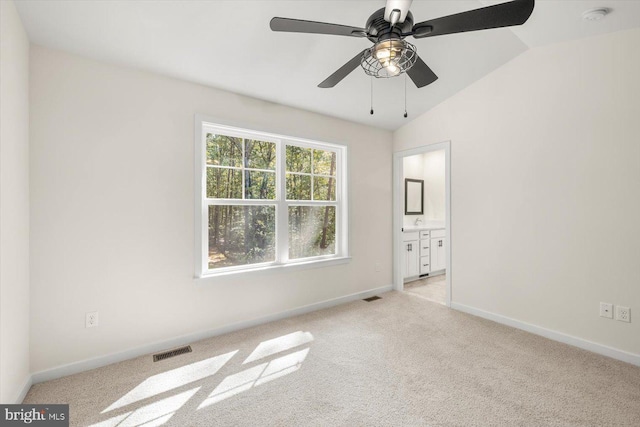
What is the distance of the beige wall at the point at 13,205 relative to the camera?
167cm

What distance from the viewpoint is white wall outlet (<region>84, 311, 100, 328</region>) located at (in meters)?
2.31

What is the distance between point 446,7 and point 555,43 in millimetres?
1309

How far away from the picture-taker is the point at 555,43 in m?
2.77

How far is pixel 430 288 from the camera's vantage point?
180 inches

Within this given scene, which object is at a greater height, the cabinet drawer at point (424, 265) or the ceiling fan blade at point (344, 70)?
the ceiling fan blade at point (344, 70)

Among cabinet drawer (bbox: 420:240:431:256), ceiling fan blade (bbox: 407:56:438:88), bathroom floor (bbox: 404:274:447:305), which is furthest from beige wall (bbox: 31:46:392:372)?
cabinet drawer (bbox: 420:240:431:256)

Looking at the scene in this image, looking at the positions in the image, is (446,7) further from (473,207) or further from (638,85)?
(473,207)

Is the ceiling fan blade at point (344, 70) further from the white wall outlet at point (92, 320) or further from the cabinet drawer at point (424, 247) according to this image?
the cabinet drawer at point (424, 247)

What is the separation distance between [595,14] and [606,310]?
7.75 ft

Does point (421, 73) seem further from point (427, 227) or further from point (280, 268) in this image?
point (427, 227)

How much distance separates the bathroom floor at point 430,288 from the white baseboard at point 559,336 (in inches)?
18.4

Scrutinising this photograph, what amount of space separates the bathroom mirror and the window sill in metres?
2.17

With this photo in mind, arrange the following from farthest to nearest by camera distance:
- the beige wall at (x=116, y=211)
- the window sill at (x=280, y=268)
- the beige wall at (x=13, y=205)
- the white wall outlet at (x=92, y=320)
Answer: the window sill at (x=280, y=268) < the white wall outlet at (x=92, y=320) < the beige wall at (x=116, y=211) < the beige wall at (x=13, y=205)

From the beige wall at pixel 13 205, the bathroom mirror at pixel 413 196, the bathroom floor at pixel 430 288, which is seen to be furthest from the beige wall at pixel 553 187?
the beige wall at pixel 13 205
